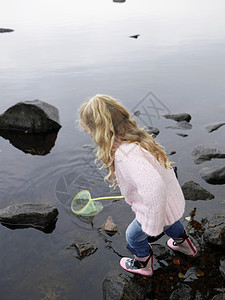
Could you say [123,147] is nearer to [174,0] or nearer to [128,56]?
[128,56]

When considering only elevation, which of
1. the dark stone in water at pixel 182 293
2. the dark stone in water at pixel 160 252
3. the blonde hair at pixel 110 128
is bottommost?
the dark stone in water at pixel 182 293

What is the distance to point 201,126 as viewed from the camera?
26.8 ft

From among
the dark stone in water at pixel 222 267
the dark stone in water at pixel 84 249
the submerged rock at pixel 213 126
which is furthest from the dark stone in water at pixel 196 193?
the submerged rock at pixel 213 126

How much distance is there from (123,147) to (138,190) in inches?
17.3

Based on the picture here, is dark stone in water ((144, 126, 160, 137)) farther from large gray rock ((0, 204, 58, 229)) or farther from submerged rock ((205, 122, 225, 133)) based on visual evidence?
large gray rock ((0, 204, 58, 229))

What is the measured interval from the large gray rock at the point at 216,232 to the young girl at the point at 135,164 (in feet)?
3.33

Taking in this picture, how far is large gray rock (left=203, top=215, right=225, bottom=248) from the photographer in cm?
381

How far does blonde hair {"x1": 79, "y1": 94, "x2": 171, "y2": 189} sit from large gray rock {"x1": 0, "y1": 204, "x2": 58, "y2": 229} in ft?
7.09

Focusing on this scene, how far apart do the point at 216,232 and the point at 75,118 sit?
21.3 ft

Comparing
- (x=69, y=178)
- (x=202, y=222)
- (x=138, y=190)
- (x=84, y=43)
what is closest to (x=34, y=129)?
(x=69, y=178)

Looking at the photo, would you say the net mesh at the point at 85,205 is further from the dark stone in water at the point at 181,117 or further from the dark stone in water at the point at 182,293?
the dark stone in water at the point at 181,117

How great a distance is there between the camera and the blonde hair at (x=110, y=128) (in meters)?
2.84

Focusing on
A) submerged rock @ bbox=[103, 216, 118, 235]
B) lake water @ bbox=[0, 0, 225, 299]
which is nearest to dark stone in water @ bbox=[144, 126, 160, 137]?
lake water @ bbox=[0, 0, 225, 299]

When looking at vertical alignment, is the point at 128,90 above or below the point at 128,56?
below
